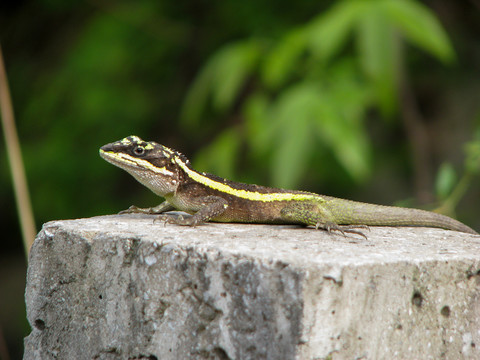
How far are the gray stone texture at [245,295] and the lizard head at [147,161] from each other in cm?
60

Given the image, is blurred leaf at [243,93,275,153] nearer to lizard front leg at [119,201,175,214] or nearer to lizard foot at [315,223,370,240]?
lizard front leg at [119,201,175,214]

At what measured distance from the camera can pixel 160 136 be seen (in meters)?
7.14

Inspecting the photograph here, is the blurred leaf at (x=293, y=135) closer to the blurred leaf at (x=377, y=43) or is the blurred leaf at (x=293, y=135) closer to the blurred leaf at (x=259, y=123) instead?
the blurred leaf at (x=259, y=123)

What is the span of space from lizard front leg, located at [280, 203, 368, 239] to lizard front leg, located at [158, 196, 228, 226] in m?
0.35

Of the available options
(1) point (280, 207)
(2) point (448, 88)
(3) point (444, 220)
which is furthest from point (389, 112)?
(2) point (448, 88)

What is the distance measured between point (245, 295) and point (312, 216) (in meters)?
1.13

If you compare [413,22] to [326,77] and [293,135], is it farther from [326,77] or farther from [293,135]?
[293,135]

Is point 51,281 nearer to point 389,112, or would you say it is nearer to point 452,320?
point 452,320

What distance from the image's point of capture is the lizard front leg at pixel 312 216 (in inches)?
133

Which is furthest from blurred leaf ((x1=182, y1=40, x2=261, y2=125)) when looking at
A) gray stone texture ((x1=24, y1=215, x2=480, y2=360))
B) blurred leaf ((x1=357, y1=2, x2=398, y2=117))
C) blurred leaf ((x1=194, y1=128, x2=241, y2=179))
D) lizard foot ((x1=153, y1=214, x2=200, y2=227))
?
gray stone texture ((x1=24, y1=215, x2=480, y2=360))

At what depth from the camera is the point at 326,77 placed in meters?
5.16

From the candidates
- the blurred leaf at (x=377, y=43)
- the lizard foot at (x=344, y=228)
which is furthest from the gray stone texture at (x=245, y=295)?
the blurred leaf at (x=377, y=43)

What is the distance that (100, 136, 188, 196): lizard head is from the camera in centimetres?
Answer: 362

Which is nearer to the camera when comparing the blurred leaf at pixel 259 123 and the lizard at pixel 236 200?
the lizard at pixel 236 200
